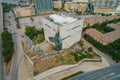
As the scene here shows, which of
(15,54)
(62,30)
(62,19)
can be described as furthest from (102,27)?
(15,54)

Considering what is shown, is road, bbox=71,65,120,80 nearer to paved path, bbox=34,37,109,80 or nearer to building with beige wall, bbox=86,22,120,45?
paved path, bbox=34,37,109,80

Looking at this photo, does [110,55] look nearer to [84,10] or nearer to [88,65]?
[88,65]

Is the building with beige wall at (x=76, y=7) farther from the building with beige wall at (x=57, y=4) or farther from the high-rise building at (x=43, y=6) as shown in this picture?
the high-rise building at (x=43, y=6)

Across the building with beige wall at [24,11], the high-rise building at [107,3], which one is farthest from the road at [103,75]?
the building with beige wall at [24,11]

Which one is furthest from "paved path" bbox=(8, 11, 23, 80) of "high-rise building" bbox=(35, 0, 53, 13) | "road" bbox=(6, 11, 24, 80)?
"high-rise building" bbox=(35, 0, 53, 13)

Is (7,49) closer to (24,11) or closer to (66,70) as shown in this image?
(66,70)
